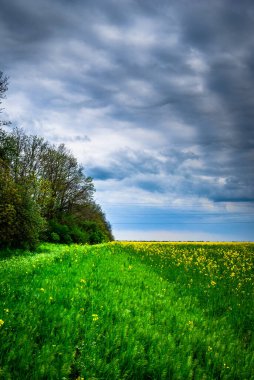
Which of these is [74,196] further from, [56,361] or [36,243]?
[56,361]

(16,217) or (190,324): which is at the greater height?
(16,217)

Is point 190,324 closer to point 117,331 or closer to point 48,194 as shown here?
point 117,331

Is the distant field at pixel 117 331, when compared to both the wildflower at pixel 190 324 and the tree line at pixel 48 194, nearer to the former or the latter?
the wildflower at pixel 190 324

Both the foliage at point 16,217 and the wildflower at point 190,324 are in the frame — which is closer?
the wildflower at point 190,324

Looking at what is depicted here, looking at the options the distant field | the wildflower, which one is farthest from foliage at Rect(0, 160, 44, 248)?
the wildflower

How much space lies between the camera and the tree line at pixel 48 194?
28.2 m

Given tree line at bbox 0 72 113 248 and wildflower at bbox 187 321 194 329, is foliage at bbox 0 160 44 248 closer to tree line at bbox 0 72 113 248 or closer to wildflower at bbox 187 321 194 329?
tree line at bbox 0 72 113 248

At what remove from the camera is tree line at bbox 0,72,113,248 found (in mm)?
28156

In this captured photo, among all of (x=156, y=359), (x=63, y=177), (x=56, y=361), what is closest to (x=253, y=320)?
(x=156, y=359)

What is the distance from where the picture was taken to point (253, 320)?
30.2 feet

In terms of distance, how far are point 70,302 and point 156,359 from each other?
259 centimetres

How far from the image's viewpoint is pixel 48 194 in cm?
4684

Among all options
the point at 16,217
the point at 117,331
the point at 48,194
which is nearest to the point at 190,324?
the point at 117,331

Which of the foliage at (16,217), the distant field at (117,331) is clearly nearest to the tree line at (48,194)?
the foliage at (16,217)
